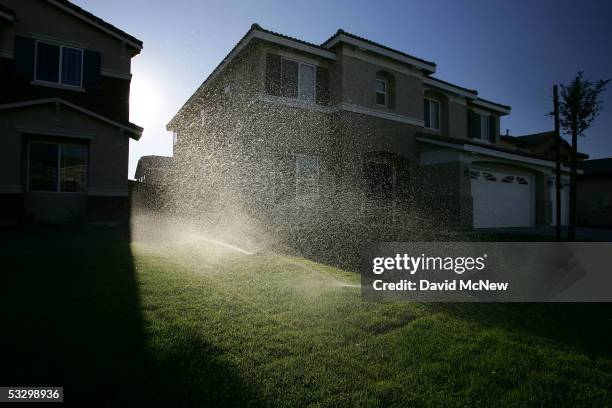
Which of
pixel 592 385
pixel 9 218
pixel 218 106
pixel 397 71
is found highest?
pixel 397 71

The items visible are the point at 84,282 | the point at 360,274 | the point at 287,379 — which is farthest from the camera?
the point at 360,274

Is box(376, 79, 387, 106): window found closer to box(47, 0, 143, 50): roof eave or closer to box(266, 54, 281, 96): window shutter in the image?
box(266, 54, 281, 96): window shutter

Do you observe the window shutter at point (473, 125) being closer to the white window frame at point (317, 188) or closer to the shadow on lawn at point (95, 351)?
the white window frame at point (317, 188)

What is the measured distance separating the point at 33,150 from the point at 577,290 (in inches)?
611

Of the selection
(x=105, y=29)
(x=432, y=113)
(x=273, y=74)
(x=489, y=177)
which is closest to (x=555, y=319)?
(x=273, y=74)

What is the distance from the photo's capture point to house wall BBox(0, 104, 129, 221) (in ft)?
34.4

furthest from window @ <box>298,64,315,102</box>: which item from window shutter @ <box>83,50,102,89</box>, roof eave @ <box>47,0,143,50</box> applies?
window shutter @ <box>83,50,102,89</box>

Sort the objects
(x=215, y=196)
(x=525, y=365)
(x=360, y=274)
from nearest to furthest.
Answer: (x=525, y=365) → (x=360, y=274) → (x=215, y=196)

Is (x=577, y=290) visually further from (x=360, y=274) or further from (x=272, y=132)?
(x=272, y=132)

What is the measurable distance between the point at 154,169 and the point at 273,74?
58.5ft

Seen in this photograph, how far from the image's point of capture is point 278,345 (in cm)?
292

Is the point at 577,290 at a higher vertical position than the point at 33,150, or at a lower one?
lower

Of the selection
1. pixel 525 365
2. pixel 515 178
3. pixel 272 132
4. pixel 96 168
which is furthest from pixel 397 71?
pixel 525 365

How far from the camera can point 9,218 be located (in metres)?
10.2
